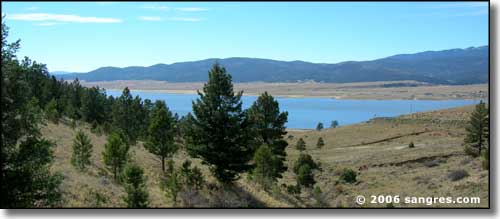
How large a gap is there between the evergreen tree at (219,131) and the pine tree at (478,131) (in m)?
18.4

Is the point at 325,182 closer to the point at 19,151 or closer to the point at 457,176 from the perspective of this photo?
the point at 457,176

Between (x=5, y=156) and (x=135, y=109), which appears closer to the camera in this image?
(x=5, y=156)

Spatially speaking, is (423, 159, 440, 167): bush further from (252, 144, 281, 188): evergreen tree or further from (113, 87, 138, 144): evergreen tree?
(113, 87, 138, 144): evergreen tree

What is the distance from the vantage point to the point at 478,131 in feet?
100

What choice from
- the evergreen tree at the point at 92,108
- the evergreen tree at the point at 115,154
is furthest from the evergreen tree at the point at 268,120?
the evergreen tree at the point at 92,108

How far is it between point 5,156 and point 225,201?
644 cm

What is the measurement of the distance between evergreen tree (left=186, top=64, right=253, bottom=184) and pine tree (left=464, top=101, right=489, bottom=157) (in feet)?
60.2

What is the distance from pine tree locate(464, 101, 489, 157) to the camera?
2918cm

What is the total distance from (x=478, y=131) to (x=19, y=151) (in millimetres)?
28002

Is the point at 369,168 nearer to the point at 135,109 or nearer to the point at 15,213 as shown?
the point at 135,109

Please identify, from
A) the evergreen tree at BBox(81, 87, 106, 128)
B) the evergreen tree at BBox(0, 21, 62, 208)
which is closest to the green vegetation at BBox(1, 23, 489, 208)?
the evergreen tree at BBox(0, 21, 62, 208)

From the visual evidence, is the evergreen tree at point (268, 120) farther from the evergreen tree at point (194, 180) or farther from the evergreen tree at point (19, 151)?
the evergreen tree at point (19, 151)

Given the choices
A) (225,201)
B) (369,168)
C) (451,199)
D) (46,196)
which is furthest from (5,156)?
(369,168)

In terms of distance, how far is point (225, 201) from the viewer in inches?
582
